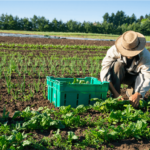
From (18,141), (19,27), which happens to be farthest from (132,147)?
(19,27)

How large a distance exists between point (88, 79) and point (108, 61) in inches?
16.6

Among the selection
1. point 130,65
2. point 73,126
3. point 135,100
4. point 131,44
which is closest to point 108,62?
point 130,65

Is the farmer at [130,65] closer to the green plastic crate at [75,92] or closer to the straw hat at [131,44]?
the straw hat at [131,44]

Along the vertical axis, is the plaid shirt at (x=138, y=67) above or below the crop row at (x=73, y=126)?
above

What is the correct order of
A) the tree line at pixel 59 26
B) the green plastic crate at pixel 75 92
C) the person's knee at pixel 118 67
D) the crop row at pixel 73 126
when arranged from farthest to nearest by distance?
1. the tree line at pixel 59 26
2. the person's knee at pixel 118 67
3. the green plastic crate at pixel 75 92
4. the crop row at pixel 73 126

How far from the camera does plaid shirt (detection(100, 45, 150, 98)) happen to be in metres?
2.61

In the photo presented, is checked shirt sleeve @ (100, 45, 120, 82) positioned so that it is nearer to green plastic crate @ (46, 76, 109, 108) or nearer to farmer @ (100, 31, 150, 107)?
farmer @ (100, 31, 150, 107)

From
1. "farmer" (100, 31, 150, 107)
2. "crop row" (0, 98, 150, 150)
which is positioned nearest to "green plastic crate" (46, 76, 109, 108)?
"crop row" (0, 98, 150, 150)

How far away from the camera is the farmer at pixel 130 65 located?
2.47 metres

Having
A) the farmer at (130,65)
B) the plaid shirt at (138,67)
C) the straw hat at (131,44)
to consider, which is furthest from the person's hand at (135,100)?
the straw hat at (131,44)

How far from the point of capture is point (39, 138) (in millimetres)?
1773

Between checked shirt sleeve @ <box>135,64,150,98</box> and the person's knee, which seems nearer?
checked shirt sleeve @ <box>135,64,150,98</box>

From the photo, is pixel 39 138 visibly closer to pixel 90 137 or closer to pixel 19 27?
pixel 90 137

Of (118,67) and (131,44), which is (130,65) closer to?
(118,67)
